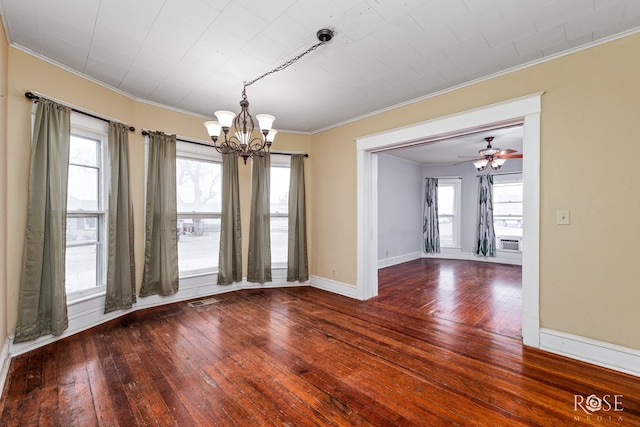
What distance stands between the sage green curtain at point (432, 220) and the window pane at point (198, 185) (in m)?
5.86

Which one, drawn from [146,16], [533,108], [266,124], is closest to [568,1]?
[533,108]

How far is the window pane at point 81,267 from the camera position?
3.06 metres

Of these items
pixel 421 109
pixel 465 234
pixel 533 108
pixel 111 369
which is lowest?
pixel 111 369

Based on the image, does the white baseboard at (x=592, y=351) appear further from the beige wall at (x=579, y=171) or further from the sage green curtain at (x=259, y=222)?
the sage green curtain at (x=259, y=222)

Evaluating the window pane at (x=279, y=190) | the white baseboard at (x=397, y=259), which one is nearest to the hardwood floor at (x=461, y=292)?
the white baseboard at (x=397, y=259)

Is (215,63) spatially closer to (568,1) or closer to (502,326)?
(568,1)

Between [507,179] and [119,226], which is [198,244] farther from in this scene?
[507,179]

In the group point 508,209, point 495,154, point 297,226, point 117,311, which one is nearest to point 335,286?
point 297,226

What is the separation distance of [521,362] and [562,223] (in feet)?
4.22

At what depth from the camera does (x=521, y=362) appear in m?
2.43

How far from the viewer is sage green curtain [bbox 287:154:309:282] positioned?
4.84 meters

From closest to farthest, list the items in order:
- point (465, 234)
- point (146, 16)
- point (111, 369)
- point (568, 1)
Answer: point (568, 1) → point (146, 16) → point (111, 369) → point (465, 234)

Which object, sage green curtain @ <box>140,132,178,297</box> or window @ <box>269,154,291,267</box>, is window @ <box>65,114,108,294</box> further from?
window @ <box>269,154,291,267</box>

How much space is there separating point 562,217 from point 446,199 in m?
5.81
